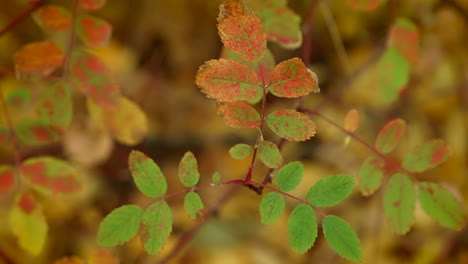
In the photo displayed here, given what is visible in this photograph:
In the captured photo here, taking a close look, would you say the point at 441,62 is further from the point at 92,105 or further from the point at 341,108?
the point at 92,105

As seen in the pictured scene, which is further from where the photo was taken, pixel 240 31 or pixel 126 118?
pixel 126 118

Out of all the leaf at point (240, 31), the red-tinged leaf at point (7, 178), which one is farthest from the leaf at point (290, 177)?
the red-tinged leaf at point (7, 178)

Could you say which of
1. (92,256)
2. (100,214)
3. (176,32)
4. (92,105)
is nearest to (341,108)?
(176,32)

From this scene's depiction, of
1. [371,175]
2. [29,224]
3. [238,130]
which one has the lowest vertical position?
[238,130]

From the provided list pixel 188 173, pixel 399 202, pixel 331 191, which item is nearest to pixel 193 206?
pixel 188 173

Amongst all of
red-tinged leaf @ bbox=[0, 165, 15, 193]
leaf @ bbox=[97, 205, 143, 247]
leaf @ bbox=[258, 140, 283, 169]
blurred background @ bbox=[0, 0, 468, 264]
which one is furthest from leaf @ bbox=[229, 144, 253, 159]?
blurred background @ bbox=[0, 0, 468, 264]

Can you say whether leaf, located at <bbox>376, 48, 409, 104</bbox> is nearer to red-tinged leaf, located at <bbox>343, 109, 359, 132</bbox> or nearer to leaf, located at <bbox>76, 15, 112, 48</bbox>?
red-tinged leaf, located at <bbox>343, 109, 359, 132</bbox>

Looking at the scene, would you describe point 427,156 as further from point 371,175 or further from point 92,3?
point 92,3
